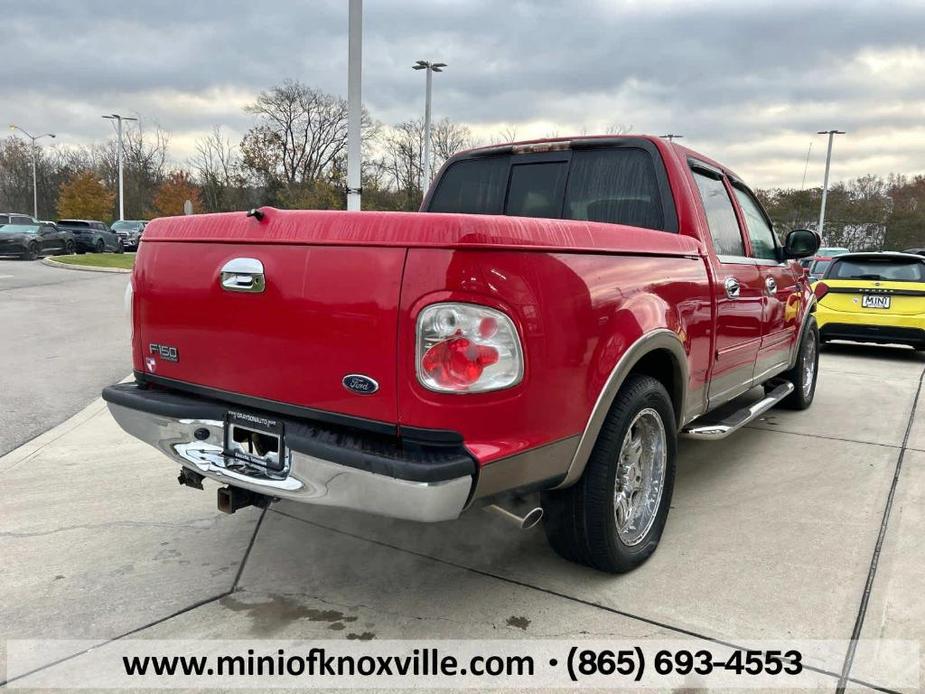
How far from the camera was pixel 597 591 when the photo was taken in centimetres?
301

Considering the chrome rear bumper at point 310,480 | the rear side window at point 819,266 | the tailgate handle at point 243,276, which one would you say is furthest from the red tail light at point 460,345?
the rear side window at point 819,266

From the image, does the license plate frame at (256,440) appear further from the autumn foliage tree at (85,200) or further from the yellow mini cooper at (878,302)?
the autumn foliage tree at (85,200)

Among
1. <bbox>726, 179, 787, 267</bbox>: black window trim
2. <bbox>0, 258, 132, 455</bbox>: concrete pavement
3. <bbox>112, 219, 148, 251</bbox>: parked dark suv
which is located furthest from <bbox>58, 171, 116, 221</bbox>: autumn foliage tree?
<bbox>726, 179, 787, 267</bbox>: black window trim

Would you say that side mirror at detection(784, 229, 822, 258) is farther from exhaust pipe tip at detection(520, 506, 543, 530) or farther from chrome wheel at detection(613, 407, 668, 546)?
exhaust pipe tip at detection(520, 506, 543, 530)

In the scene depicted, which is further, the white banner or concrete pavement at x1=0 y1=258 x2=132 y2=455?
concrete pavement at x1=0 y1=258 x2=132 y2=455

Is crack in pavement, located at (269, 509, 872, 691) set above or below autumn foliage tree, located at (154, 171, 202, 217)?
below

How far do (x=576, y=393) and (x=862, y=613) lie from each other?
1.50 metres

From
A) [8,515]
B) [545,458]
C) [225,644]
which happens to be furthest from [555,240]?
[8,515]

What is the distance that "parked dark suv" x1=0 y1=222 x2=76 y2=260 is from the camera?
1030 inches

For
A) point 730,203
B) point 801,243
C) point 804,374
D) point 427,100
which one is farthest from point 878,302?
point 427,100

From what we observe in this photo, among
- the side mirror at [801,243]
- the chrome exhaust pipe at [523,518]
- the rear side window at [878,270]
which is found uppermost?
the side mirror at [801,243]

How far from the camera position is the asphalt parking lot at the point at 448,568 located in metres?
2.75

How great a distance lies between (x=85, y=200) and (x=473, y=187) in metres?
53.9

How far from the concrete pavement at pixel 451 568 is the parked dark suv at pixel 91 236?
106 feet
